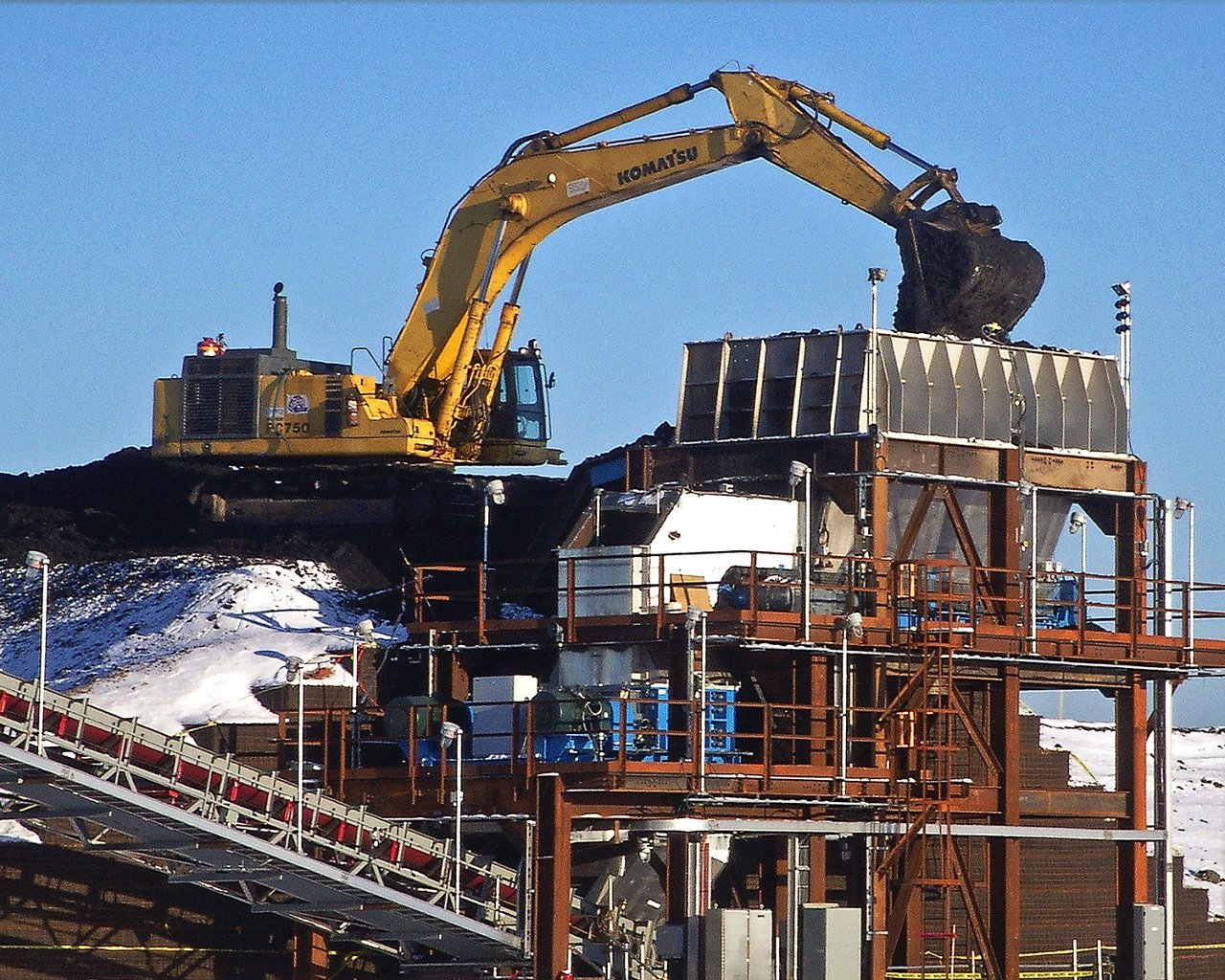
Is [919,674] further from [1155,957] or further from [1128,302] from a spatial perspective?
[1128,302]

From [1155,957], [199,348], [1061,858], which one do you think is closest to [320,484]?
[199,348]

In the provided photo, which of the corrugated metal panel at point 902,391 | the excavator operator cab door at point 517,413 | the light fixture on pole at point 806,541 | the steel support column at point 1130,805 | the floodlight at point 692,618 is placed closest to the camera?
the floodlight at point 692,618

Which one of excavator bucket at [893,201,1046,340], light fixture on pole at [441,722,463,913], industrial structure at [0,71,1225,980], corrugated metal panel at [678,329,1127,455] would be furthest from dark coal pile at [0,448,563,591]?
light fixture on pole at [441,722,463,913]

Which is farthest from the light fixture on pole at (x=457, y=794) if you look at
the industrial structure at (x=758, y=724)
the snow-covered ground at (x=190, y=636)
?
the snow-covered ground at (x=190, y=636)

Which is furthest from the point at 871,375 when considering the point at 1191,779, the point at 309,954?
the point at 1191,779

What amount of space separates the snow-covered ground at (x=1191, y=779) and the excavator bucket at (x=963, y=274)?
10.9 m

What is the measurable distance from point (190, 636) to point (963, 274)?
631 inches

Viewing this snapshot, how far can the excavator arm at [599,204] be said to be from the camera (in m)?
49.3

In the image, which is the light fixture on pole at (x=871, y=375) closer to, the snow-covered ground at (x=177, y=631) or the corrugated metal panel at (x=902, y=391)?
the corrugated metal panel at (x=902, y=391)

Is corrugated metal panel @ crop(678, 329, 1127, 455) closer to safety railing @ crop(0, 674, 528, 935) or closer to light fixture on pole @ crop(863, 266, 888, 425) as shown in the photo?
light fixture on pole @ crop(863, 266, 888, 425)

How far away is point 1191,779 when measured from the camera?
6438cm

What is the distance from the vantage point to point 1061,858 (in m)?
50.3

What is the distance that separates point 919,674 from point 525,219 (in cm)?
1713

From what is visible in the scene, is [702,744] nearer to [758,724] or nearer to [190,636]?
[758,724]
